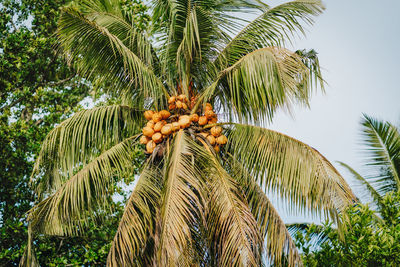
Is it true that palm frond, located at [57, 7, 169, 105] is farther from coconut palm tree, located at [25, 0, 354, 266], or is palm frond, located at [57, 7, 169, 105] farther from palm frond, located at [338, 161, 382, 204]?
palm frond, located at [338, 161, 382, 204]

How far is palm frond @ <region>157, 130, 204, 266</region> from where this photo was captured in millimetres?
4875

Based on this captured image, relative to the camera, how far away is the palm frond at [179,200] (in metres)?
4.88

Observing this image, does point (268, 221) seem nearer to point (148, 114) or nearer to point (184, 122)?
point (184, 122)

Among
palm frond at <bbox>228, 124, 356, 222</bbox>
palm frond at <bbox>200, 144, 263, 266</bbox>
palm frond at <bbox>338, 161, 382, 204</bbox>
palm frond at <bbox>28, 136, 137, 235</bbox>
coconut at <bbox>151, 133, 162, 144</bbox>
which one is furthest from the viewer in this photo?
palm frond at <bbox>338, 161, 382, 204</bbox>

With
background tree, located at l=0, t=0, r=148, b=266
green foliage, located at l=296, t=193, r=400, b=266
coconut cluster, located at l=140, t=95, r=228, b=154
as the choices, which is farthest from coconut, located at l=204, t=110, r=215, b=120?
background tree, located at l=0, t=0, r=148, b=266

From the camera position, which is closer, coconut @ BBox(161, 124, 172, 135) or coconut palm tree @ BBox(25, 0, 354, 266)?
coconut palm tree @ BBox(25, 0, 354, 266)

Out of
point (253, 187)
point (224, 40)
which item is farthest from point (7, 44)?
point (253, 187)

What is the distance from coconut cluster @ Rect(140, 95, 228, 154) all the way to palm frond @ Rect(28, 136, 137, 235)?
2.01 ft

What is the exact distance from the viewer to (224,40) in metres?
7.19

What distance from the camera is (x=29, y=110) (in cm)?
1193

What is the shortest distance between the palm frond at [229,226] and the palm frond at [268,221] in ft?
1.03

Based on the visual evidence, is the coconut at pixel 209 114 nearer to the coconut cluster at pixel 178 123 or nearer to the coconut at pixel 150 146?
the coconut cluster at pixel 178 123

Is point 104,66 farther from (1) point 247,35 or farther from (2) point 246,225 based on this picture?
(2) point 246,225

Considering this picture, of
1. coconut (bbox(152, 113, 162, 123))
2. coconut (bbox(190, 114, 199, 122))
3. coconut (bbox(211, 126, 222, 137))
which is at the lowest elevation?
coconut (bbox(211, 126, 222, 137))
